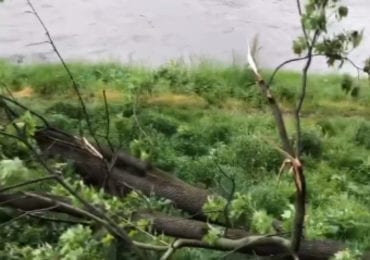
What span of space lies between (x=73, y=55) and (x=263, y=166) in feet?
10.6

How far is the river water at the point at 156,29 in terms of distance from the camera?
767 centimetres

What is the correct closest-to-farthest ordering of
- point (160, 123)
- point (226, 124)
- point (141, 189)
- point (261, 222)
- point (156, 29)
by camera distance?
point (261, 222) → point (141, 189) → point (160, 123) → point (226, 124) → point (156, 29)

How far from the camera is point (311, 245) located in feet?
10.6

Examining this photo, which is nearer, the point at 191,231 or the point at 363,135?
the point at 191,231

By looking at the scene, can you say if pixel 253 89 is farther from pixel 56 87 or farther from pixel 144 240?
pixel 144 240

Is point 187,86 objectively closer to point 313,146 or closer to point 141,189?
point 313,146

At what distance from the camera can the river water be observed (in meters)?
7.67

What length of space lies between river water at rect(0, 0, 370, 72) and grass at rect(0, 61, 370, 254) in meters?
0.89

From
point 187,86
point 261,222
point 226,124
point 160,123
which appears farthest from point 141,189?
point 187,86

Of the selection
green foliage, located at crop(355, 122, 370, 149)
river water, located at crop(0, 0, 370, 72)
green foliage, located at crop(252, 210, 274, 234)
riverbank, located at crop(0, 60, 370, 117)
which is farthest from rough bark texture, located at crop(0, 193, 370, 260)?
river water, located at crop(0, 0, 370, 72)

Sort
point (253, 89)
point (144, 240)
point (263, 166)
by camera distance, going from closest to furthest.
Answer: point (144, 240) < point (263, 166) < point (253, 89)

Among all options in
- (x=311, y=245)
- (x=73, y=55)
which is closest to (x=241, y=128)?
(x=311, y=245)

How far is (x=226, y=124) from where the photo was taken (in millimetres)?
5414

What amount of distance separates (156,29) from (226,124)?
3.09 m
